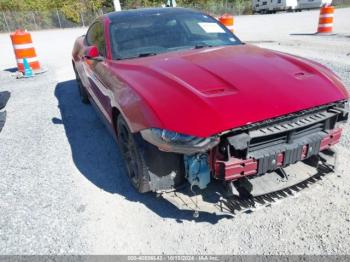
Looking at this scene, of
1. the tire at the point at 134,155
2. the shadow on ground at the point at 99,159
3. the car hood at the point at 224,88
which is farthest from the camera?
the shadow on ground at the point at 99,159


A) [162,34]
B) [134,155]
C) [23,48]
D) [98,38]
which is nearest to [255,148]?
[134,155]

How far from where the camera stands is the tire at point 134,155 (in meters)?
2.62

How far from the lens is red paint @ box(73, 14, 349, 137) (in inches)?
88.7

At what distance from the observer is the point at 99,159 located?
3893 mm

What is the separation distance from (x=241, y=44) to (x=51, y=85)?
5.57 meters

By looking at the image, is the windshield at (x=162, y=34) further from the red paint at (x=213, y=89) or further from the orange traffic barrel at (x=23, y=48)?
the orange traffic barrel at (x=23, y=48)

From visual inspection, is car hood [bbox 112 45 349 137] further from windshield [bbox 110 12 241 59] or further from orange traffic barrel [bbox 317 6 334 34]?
orange traffic barrel [bbox 317 6 334 34]

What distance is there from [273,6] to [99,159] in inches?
1336

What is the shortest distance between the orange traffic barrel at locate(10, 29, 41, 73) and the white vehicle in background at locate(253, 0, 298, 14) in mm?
28574

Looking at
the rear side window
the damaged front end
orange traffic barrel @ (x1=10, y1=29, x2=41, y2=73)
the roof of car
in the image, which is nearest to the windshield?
the roof of car

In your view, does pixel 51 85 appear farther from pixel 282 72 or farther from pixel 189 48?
pixel 282 72

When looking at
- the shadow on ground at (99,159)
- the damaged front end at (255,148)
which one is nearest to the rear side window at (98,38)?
the shadow on ground at (99,159)

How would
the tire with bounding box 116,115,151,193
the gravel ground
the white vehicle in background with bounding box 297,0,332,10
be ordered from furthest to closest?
the white vehicle in background with bounding box 297,0,332,10
the tire with bounding box 116,115,151,193
the gravel ground

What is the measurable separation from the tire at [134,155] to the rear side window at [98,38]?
3.74ft
